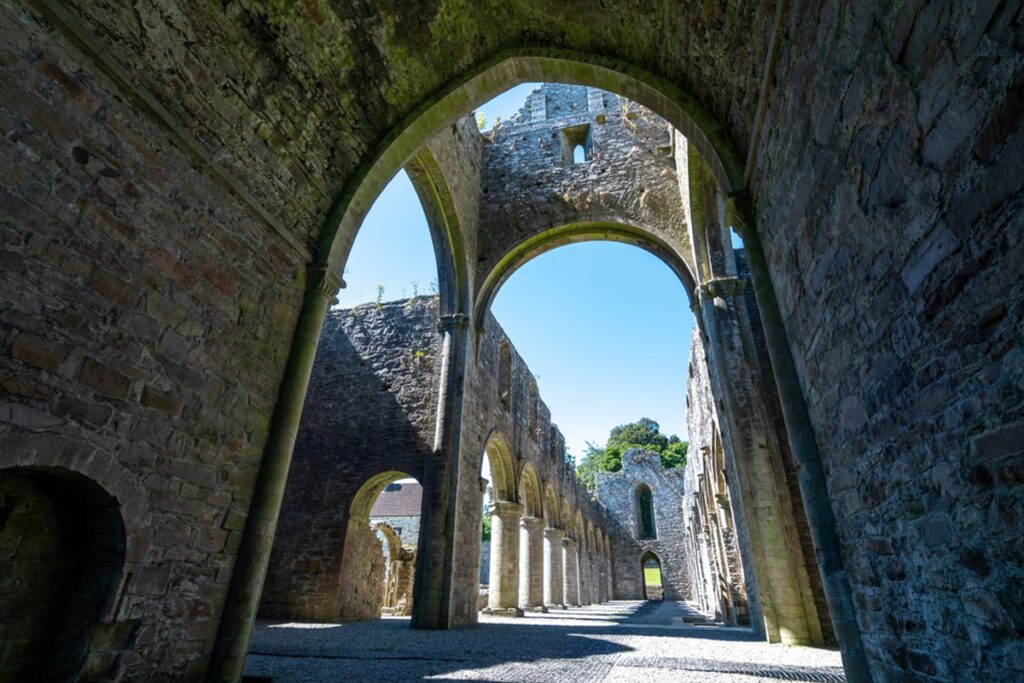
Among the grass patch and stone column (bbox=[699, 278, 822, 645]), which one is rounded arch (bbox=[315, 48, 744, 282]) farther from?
the grass patch

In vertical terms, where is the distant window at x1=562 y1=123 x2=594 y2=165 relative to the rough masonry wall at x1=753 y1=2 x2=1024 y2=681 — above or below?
above

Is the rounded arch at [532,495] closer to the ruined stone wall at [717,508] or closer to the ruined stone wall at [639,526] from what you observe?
the ruined stone wall at [717,508]

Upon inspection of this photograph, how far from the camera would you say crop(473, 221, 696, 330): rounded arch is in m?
10.6

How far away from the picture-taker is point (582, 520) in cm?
2217

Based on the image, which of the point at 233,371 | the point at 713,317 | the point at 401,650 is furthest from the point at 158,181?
the point at 713,317

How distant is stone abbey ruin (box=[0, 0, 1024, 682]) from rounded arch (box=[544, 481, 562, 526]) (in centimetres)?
1032

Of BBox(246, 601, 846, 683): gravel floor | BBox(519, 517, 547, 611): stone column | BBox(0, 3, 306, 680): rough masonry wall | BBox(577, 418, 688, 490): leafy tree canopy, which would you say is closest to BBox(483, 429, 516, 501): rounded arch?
BBox(519, 517, 547, 611): stone column

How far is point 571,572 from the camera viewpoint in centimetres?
1978

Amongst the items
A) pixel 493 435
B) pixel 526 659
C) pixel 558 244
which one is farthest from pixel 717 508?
pixel 526 659

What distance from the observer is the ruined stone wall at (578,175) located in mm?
10719

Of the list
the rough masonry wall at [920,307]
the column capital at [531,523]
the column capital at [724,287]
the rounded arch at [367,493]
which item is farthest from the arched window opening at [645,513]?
the rough masonry wall at [920,307]

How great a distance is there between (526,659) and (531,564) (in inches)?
417

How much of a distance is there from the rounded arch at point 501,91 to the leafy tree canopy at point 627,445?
143 ft

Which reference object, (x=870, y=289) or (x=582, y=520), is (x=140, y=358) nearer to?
(x=870, y=289)
